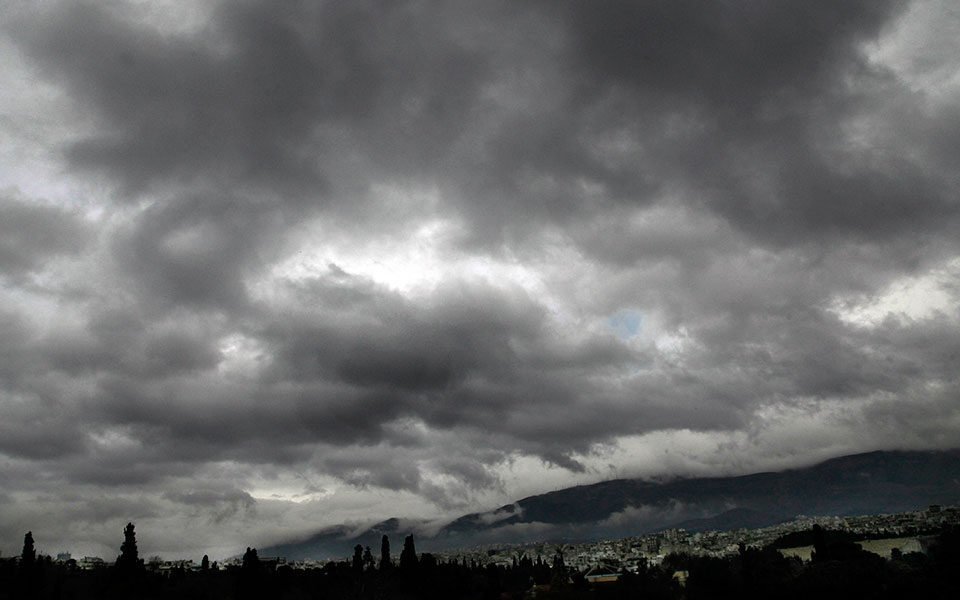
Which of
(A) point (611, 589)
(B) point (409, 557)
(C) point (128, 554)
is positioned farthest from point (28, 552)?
(A) point (611, 589)

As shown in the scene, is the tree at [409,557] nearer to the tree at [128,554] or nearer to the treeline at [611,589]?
the treeline at [611,589]

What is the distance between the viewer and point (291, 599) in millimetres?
152125

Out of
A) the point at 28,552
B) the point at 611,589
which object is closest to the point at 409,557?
the point at 611,589

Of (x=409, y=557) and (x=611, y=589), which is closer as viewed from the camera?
(x=611, y=589)

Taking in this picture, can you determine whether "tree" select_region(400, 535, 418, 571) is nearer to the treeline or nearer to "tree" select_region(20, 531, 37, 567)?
the treeline

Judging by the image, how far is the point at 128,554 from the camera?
147 m

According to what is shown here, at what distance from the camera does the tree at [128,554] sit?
14562cm

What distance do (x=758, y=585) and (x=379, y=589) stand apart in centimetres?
6933

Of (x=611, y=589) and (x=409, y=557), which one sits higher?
(x=409, y=557)

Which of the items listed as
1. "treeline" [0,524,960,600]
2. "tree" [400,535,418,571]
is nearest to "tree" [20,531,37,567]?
"treeline" [0,524,960,600]

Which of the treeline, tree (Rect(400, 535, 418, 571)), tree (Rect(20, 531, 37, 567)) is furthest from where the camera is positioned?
tree (Rect(400, 535, 418, 571))

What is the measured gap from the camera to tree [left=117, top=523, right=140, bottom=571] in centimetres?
14562

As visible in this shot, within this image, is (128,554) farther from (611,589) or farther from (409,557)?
(611,589)

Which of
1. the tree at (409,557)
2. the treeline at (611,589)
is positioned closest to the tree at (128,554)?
the treeline at (611,589)
